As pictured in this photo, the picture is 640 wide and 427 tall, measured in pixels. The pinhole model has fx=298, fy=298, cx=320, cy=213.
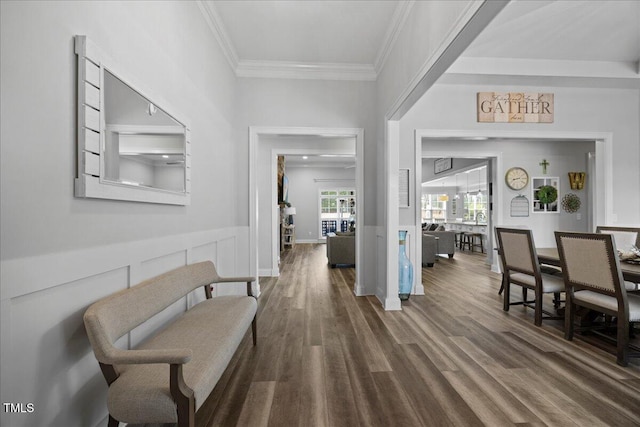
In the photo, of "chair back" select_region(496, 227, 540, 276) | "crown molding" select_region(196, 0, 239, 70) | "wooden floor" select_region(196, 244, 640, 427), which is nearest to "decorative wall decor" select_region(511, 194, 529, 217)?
"chair back" select_region(496, 227, 540, 276)

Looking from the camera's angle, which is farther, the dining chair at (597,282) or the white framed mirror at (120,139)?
the dining chair at (597,282)

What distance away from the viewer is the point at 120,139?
5.03 feet

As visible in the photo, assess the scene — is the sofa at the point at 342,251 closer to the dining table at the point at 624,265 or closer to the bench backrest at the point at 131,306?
the dining table at the point at 624,265

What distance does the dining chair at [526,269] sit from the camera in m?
2.99

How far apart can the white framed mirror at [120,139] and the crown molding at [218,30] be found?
Answer: 4.26 ft

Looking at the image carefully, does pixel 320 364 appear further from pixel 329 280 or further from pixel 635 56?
pixel 635 56

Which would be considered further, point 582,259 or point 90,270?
point 582,259

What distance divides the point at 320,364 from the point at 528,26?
12.0 feet

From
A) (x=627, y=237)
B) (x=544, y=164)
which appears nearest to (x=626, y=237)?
(x=627, y=237)

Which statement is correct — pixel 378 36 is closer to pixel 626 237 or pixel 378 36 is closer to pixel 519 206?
pixel 626 237

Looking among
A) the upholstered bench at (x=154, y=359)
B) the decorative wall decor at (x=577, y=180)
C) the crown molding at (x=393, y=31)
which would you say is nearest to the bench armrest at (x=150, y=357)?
the upholstered bench at (x=154, y=359)

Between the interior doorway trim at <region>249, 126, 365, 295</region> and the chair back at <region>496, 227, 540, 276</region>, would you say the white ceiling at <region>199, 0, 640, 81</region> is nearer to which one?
the interior doorway trim at <region>249, 126, 365, 295</region>

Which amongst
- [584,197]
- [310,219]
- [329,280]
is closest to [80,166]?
[329,280]

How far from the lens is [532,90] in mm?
4387
